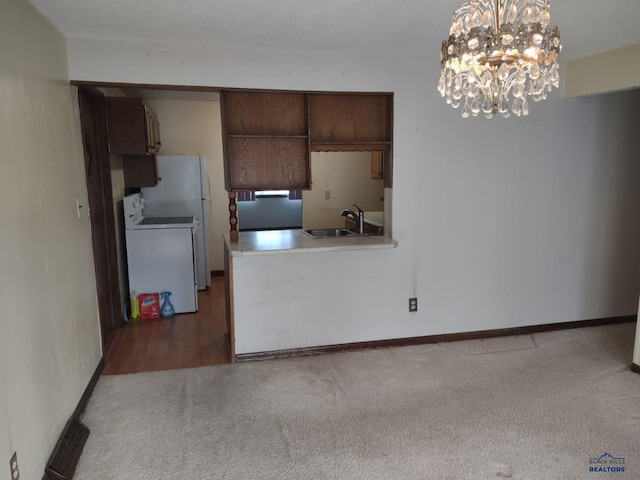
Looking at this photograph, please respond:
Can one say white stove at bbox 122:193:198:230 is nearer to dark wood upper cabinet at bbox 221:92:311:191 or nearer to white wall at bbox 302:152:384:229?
dark wood upper cabinet at bbox 221:92:311:191

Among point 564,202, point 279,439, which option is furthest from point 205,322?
point 564,202

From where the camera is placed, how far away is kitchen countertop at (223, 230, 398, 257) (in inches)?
124

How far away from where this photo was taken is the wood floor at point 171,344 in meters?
3.27

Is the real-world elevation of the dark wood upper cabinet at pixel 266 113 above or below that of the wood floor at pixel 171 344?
above

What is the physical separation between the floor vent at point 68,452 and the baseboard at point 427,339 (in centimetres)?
115

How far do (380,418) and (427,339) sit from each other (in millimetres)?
1227

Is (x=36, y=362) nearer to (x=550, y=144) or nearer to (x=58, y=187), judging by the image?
(x=58, y=187)

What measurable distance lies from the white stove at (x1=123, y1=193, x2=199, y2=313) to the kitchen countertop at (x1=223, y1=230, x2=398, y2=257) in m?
0.97

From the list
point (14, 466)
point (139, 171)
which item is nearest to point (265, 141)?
point (139, 171)

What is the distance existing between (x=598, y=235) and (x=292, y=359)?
283cm

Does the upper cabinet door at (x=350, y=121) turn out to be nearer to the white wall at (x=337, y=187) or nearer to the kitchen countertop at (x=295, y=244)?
the kitchen countertop at (x=295, y=244)

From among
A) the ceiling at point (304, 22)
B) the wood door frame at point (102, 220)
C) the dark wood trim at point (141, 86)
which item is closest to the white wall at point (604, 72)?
the ceiling at point (304, 22)

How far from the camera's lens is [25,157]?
199cm

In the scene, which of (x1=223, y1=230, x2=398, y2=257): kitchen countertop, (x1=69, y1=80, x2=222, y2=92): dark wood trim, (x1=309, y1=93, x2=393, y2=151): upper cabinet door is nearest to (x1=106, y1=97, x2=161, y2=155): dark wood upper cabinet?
(x1=69, y1=80, x2=222, y2=92): dark wood trim
